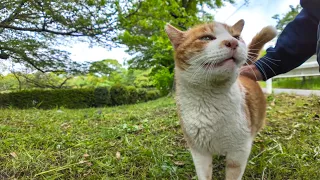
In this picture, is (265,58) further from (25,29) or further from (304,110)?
(25,29)

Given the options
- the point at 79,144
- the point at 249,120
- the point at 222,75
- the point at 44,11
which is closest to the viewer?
the point at 222,75

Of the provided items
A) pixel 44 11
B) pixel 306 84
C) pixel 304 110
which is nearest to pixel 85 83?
pixel 44 11

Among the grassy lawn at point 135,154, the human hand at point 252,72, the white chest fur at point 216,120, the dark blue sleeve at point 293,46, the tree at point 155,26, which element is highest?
the tree at point 155,26

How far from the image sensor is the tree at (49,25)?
600 cm

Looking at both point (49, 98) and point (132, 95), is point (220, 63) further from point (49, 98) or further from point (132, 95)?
point (132, 95)

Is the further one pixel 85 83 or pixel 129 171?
pixel 85 83

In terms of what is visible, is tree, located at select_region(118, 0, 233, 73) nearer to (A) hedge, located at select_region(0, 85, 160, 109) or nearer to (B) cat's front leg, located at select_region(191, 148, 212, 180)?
(A) hedge, located at select_region(0, 85, 160, 109)

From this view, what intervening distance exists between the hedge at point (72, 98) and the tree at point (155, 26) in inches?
64.4

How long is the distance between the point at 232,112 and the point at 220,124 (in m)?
0.10

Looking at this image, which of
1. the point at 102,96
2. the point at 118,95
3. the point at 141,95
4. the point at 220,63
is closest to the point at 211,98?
the point at 220,63

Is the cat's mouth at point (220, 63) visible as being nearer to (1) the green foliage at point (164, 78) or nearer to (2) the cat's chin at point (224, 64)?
(2) the cat's chin at point (224, 64)

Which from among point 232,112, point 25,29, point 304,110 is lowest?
point 304,110

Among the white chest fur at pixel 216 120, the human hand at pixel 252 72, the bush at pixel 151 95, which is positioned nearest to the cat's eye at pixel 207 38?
the white chest fur at pixel 216 120

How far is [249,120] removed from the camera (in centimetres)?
157
